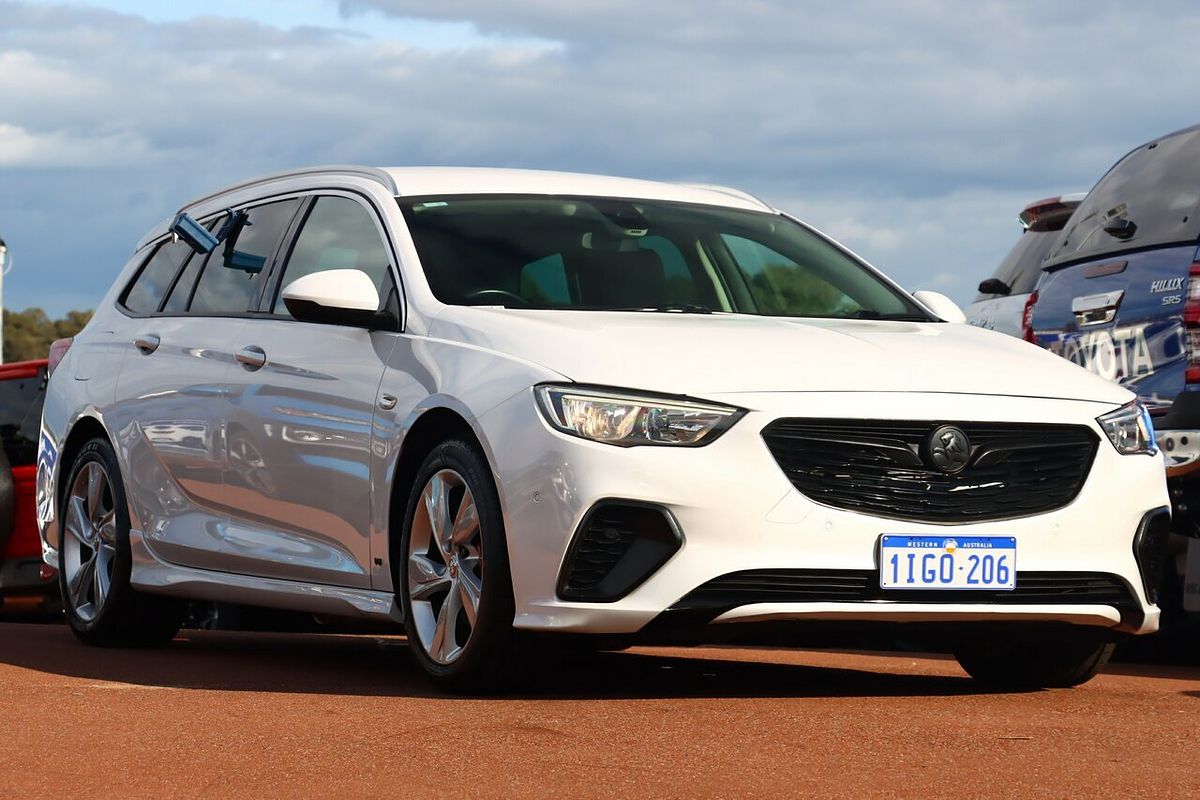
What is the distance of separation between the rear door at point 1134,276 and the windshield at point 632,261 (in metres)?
1.10

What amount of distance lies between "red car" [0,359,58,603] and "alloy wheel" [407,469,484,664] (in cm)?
606

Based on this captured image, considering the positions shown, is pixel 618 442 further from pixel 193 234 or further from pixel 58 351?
pixel 58 351

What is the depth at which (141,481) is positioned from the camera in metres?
9.10

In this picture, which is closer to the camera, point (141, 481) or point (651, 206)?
point (651, 206)

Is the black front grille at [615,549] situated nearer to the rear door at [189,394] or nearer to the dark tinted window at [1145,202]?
the rear door at [189,394]

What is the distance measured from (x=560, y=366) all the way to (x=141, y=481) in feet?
10.5

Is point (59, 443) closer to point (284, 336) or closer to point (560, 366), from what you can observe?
point (284, 336)

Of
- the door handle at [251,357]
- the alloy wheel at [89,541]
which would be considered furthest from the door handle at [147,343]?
the door handle at [251,357]

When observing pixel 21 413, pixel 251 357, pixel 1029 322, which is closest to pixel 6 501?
pixel 21 413

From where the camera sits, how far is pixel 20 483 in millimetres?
12938

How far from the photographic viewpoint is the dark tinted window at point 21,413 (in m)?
13.1

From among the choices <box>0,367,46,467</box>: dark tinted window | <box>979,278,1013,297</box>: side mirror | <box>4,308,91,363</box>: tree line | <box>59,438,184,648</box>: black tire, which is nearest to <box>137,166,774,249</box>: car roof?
<box>59,438,184,648</box>: black tire

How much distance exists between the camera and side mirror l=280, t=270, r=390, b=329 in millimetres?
7320

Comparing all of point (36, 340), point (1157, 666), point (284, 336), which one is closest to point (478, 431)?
point (284, 336)
